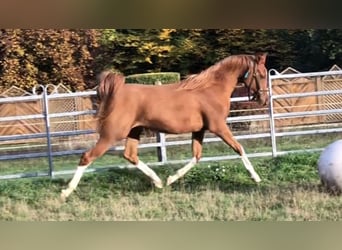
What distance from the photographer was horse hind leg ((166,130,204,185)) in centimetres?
528

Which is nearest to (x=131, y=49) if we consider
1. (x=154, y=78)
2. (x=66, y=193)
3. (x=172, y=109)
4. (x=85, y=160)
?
(x=154, y=78)

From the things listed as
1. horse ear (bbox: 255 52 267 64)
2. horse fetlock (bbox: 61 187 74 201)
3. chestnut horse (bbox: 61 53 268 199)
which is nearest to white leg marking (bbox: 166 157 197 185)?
chestnut horse (bbox: 61 53 268 199)

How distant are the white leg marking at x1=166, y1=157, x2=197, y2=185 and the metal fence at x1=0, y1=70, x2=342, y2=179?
0.04 meters

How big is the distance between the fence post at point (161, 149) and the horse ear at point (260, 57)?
32.6 inches

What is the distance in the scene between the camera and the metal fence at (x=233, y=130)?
532 cm

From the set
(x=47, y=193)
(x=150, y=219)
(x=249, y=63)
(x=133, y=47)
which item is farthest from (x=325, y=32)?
(x=47, y=193)

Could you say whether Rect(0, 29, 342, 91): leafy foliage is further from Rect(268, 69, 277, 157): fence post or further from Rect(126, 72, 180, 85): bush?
Rect(268, 69, 277, 157): fence post

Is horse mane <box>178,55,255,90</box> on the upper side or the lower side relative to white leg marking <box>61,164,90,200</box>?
upper

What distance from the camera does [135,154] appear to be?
17.3 ft

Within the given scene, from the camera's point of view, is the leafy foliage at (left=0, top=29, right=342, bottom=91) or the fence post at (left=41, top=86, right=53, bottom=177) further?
the fence post at (left=41, top=86, right=53, bottom=177)

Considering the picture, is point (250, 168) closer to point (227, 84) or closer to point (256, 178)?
point (256, 178)

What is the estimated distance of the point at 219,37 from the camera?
17.2 ft

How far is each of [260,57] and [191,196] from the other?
1.06 metres

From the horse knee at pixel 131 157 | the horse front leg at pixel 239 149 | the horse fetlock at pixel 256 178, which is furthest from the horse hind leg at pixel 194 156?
the horse fetlock at pixel 256 178
